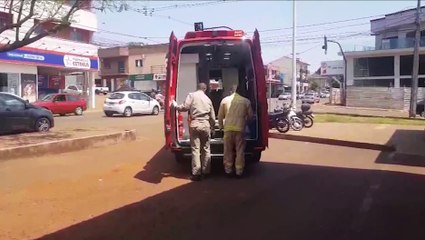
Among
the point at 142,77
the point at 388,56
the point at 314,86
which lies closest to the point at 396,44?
the point at 388,56

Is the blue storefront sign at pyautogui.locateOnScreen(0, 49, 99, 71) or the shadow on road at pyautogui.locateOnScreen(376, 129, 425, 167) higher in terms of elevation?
the blue storefront sign at pyautogui.locateOnScreen(0, 49, 99, 71)

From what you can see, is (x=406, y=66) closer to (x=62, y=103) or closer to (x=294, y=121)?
(x=62, y=103)

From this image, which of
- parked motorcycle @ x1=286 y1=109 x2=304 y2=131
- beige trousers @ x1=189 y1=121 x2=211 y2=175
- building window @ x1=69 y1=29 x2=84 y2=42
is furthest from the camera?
building window @ x1=69 y1=29 x2=84 y2=42

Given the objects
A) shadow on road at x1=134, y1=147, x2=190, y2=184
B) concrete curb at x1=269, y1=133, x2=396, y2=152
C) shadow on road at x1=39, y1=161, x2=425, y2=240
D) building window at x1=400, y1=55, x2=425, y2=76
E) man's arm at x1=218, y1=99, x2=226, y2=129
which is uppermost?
building window at x1=400, y1=55, x2=425, y2=76

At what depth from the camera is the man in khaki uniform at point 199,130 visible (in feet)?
28.5

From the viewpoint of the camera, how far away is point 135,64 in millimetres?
72375

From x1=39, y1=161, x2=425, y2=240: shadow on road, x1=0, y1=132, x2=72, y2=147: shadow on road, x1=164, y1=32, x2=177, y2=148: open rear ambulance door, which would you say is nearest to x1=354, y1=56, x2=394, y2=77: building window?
x1=0, y1=132, x2=72, y2=147: shadow on road

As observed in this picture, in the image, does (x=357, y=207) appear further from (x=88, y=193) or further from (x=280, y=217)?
(x=88, y=193)

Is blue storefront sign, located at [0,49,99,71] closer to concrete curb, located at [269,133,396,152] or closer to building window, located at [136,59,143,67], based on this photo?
concrete curb, located at [269,133,396,152]

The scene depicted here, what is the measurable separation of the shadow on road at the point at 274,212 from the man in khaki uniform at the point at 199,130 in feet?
0.99

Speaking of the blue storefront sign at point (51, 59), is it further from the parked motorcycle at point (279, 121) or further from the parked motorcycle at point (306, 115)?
the parked motorcycle at point (306, 115)

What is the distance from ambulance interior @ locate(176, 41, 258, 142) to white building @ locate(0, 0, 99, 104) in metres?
16.3

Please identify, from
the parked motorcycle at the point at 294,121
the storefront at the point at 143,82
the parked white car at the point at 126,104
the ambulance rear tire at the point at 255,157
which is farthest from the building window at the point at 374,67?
the ambulance rear tire at the point at 255,157

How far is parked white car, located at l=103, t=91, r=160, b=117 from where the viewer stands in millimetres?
27203
